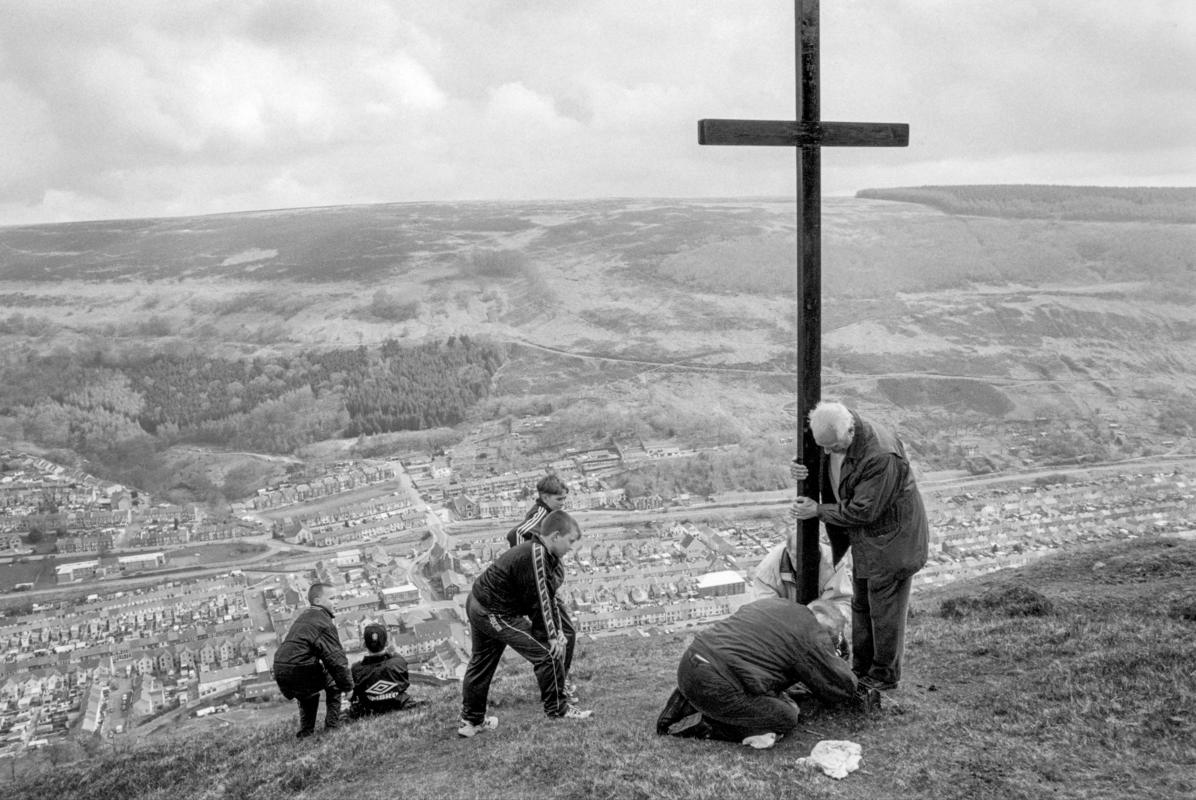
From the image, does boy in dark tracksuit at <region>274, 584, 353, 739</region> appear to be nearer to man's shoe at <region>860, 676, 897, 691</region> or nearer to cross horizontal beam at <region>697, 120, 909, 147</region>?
man's shoe at <region>860, 676, 897, 691</region>

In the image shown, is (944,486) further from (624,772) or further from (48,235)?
(48,235)

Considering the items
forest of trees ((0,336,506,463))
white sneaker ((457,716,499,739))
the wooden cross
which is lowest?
forest of trees ((0,336,506,463))

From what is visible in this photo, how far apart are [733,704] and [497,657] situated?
1.95 meters

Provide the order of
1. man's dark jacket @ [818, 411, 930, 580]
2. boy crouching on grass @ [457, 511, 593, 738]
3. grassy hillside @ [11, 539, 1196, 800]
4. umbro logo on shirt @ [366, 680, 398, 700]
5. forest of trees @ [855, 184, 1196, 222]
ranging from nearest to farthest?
grassy hillside @ [11, 539, 1196, 800] → man's dark jacket @ [818, 411, 930, 580] → boy crouching on grass @ [457, 511, 593, 738] → umbro logo on shirt @ [366, 680, 398, 700] → forest of trees @ [855, 184, 1196, 222]

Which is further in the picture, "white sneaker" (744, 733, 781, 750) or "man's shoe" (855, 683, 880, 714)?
→ "man's shoe" (855, 683, 880, 714)

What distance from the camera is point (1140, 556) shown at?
11.5 m

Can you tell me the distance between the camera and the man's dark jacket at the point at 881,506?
5762 mm

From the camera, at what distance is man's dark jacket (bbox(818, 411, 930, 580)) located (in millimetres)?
5762

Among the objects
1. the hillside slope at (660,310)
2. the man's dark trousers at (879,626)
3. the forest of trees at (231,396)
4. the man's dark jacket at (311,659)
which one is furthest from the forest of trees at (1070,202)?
the man's dark jacket at (311,659)

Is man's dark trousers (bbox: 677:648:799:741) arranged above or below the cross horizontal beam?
below

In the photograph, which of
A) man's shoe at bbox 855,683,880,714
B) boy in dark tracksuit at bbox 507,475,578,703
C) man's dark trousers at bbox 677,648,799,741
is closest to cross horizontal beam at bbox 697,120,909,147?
boy in dark tracksuit at bbox 507,475,578,703

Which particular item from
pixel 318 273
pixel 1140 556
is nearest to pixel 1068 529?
pixel 1140 556

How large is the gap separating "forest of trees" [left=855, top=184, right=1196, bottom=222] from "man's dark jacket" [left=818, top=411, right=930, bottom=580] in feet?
181

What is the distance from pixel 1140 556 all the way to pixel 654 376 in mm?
27455
